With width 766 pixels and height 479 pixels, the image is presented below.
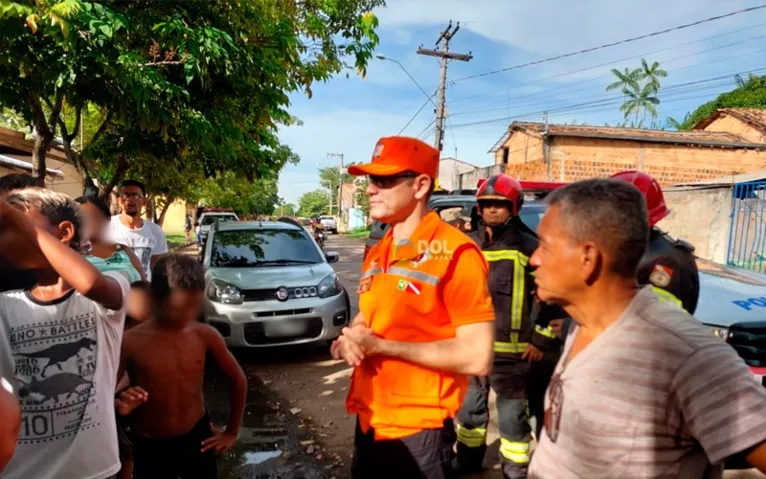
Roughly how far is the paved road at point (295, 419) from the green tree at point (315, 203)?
76.2m

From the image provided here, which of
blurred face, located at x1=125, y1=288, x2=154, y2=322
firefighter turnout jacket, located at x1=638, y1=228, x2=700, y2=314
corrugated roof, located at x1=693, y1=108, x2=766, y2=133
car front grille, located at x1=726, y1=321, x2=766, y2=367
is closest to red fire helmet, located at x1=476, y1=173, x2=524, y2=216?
firefighter turnout jacket, located at x1=638, y1=228, x2=700, y2=314

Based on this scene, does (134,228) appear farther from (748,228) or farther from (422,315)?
(748,228)

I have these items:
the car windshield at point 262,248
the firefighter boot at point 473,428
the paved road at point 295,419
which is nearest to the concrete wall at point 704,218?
the car windshield at point 262,248

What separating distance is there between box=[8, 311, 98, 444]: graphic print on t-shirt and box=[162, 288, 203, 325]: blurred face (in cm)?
44

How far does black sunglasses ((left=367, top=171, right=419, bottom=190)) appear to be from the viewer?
1825 millimetres

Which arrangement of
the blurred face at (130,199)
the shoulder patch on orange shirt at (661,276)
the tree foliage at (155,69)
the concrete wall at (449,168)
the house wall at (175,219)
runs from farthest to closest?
the house wall at (175,219), the concrete wall at (449,168), the blurred face at (130,199), the tree foliage at (155,69), the shoulder patch on orange shirt at (661,276)

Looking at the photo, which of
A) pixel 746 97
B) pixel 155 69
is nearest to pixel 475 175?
pixel 155 69

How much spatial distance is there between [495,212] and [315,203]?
285 feet

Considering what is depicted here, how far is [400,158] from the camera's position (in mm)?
1812

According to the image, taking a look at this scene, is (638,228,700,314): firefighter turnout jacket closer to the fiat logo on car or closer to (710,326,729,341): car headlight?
(710,326,729,341): car headlight

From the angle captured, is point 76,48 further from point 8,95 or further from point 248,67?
point 248,67

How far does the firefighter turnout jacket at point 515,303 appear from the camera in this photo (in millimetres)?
3002

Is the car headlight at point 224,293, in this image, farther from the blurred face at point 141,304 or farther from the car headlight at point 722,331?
the car headlight at point 722,331

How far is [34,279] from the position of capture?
1.68 metres
